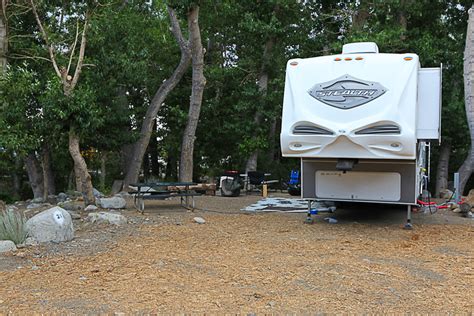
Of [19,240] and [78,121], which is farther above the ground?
[78,121]

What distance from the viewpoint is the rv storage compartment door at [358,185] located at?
8.30m

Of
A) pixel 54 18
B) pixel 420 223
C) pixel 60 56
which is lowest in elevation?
pixel 420 223

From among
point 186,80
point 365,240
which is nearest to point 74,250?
point 365,240

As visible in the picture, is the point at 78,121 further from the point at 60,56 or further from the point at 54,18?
the point at 54,18

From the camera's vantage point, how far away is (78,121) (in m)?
10.5

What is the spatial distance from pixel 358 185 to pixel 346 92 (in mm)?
1754

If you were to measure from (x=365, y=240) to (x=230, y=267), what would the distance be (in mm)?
2920

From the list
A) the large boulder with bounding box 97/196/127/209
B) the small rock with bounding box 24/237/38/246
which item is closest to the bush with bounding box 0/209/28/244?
the small rock with bounding box 24/237/38/246

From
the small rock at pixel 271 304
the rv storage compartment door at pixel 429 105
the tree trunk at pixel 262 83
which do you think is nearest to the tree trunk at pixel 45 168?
the tree trunk at pixel 262 83

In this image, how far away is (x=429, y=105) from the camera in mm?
8438

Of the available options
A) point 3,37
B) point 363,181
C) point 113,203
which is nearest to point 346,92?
point 363,181

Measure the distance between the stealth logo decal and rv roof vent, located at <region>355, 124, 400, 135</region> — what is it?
0.48 m

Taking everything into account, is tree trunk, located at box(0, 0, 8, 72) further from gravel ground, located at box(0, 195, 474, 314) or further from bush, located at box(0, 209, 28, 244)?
bush, located at box(0, 209, 28, 244)

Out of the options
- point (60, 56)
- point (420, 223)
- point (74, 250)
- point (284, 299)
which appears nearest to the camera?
point (284, 299)
